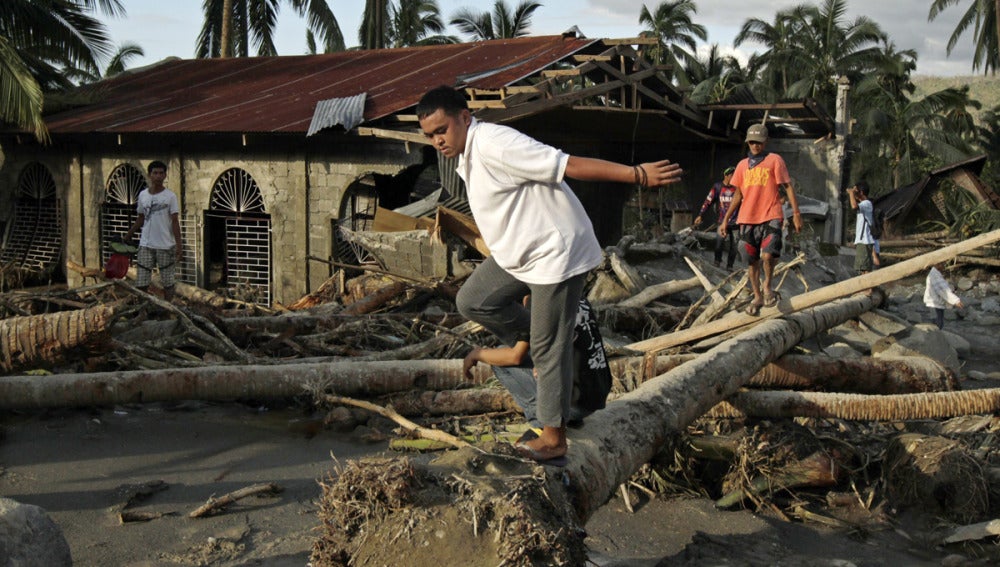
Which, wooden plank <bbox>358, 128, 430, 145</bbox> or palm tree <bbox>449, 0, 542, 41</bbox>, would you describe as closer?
wooden plank <bbox>358, 128, 430, 145</bbox>

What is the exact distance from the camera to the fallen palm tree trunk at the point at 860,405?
6551 millimetres

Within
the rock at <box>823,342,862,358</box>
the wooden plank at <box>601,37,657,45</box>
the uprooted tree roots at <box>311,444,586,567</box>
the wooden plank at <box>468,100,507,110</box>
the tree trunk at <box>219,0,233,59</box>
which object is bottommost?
the rock at <box>823,342,862,358</box>

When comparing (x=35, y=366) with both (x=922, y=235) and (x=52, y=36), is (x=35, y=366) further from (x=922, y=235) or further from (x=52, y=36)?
(x=922, y=235)

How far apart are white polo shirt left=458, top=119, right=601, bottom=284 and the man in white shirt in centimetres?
1029

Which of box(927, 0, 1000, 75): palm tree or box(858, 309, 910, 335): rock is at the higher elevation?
box(927, 0, 1000, 75): palm tree

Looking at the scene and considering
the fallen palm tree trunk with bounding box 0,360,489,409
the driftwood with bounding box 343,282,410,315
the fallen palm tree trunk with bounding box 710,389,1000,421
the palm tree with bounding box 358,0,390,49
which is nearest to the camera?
the fallen palm tree trunk with bounding box 0,360,489,409

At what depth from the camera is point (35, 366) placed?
631cm

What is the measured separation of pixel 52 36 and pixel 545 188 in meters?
20.5

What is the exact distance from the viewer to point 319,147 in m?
16.2

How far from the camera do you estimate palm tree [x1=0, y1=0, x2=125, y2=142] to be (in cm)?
1662

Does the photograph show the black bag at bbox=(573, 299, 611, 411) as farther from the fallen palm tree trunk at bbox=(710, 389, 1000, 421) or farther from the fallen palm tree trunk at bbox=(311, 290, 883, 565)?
the fallen palm tree trunk at bbox=(710, 389, 1000, 421)

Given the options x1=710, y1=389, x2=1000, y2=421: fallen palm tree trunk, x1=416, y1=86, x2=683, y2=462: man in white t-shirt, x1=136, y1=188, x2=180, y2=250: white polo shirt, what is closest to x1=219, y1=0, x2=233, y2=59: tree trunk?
x1=136, y1=188, x2=180, y2=250: white polo shirt

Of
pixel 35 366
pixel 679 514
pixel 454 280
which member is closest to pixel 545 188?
pixel 679 514

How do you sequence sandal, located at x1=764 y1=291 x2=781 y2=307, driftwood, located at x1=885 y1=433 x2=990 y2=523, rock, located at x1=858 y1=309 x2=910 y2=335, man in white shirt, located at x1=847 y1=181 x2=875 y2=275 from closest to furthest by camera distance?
driftwood, located at x1=885 y1=433 x2=990 y2=523 → sandal, located at x1=764 y1=291 x2=781 y2=307 → rock, located at x1=858 y1=309 x2=910 y2=335 → man in white shirt, located at x1=847 y1=181 x2=875 y2=275
